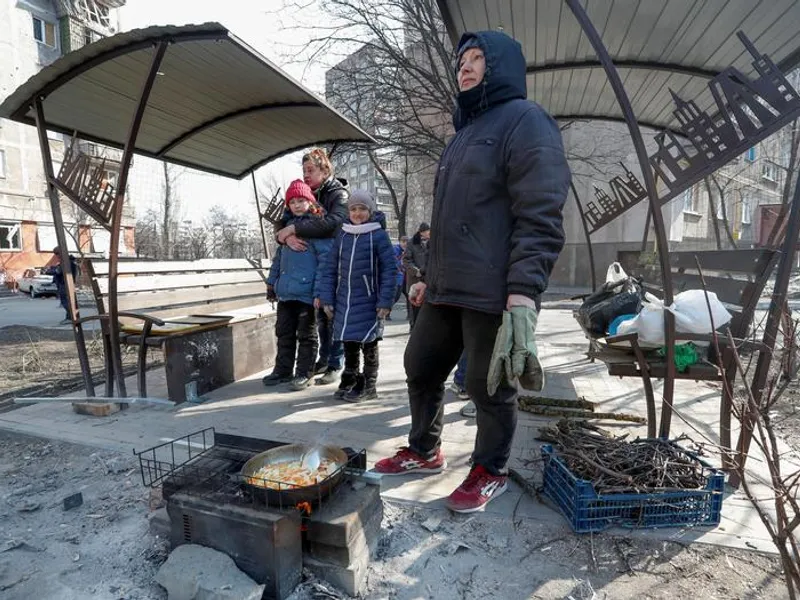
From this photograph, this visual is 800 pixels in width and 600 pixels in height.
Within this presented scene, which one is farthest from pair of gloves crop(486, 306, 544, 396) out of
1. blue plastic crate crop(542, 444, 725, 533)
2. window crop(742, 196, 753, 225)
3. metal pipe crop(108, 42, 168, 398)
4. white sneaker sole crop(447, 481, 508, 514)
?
window crop(742, 196, 753, 225)

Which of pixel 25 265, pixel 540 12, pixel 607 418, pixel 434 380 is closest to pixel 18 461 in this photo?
pixel 434 380

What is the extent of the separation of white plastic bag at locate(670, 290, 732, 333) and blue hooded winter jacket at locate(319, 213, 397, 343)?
6.73ft

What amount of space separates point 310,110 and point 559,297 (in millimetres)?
11280

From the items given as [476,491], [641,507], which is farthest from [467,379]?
[641,507]

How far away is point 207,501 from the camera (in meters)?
1.90

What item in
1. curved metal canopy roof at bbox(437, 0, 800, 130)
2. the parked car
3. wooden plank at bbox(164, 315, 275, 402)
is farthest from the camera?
the parked car

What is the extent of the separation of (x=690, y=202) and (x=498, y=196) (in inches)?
866

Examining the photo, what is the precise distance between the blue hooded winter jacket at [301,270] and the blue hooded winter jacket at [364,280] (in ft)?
1.41

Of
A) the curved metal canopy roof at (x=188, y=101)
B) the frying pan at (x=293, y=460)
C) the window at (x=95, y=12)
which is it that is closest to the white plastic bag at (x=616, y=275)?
the frying pan at (x=293, y=460)

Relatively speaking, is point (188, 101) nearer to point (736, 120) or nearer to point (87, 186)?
point (87, 186)

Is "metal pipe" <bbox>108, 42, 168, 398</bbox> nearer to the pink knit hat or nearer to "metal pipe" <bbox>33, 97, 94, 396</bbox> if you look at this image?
"metal pipe" <bbox>33, 97, 94, 396</bbox>

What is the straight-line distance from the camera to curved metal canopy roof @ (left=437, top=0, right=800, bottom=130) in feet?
11.2

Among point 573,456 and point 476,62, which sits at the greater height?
point 476,62

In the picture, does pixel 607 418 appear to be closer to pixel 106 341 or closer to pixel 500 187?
pixel 500 187
